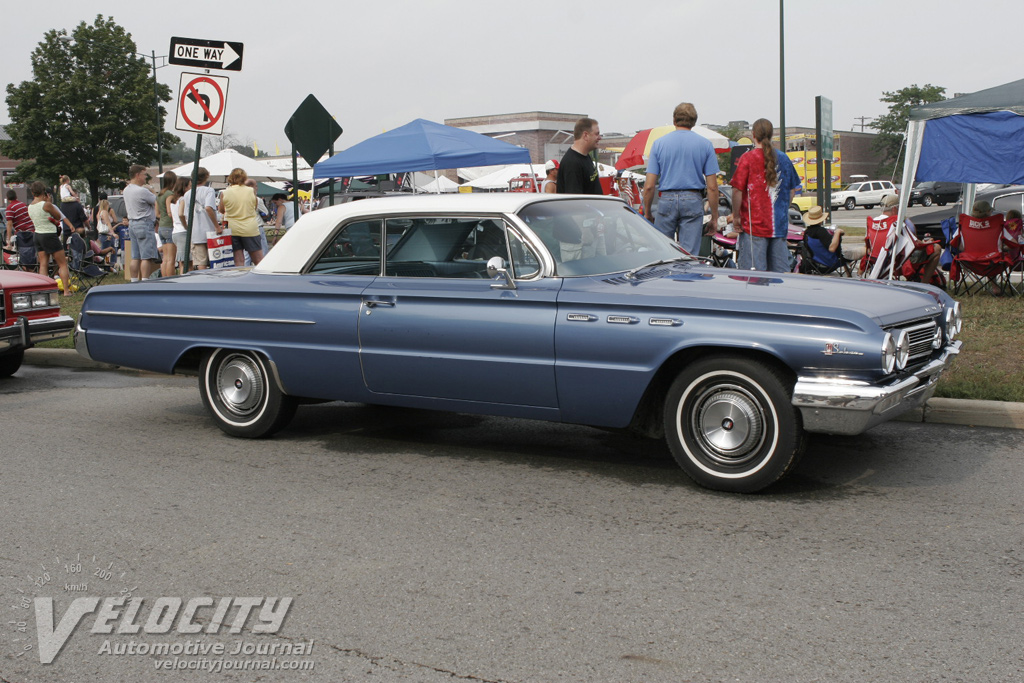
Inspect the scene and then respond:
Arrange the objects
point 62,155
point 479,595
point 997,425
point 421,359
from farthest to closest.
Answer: point 62,155
point 997,425
point 421,359
point 479,595

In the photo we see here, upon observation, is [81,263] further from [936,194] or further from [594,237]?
[936,194]

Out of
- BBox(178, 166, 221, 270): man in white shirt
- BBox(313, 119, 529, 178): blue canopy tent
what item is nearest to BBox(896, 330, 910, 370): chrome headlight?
BBox(313, 119, 529, 178): blue canopy tent

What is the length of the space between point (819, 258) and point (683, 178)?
4.01 m

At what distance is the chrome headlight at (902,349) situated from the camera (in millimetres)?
4743

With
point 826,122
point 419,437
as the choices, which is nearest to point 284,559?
point 419,437

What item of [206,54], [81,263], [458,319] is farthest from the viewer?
[81,263]

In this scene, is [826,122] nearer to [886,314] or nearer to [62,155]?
[886,314]

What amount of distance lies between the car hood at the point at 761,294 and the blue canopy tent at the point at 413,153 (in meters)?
8.88

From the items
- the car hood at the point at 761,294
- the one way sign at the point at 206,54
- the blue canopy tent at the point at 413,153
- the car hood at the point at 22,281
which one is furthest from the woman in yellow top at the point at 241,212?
the car hood at the point at 761,294

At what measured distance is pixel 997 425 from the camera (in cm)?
639

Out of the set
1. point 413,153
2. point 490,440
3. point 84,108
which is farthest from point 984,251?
point 84,108

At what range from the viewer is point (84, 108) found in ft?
183

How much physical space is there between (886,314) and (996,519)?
3.41ft

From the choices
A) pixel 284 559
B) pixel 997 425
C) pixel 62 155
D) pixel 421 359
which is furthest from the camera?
pixel 62 155
